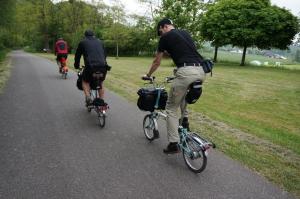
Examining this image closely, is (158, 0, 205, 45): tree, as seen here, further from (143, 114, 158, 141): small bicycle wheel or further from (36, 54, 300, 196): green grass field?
(143, 114, 158, 141): small bicycle wheel

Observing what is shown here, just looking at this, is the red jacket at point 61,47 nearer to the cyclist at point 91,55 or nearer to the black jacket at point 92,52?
the cyclist at point 91,55

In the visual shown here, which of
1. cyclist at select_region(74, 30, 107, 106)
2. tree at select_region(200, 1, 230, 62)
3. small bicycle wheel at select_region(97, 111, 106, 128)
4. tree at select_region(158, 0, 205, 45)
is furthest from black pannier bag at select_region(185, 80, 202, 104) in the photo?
tree at select_region(200, 1, 230, 62)

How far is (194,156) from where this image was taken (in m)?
4.88

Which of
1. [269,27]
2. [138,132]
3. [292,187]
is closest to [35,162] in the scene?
[138,132]

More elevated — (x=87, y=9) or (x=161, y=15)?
(x=87, y=9)

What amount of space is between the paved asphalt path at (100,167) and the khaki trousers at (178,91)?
0.61 meters

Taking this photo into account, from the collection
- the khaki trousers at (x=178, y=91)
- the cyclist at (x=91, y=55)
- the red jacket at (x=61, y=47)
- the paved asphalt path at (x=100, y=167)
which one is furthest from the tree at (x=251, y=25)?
the khaki trousers at (x=178, y=91)

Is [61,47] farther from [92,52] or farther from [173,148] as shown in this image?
[173,148]

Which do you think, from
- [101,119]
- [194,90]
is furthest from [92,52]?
[194,90]

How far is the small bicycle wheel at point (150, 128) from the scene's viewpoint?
6242 millimetres

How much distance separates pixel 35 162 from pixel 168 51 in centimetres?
284

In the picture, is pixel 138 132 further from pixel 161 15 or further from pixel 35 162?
pixel 161 15

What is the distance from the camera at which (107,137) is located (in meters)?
6.60

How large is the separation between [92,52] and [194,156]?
3.85 meters
